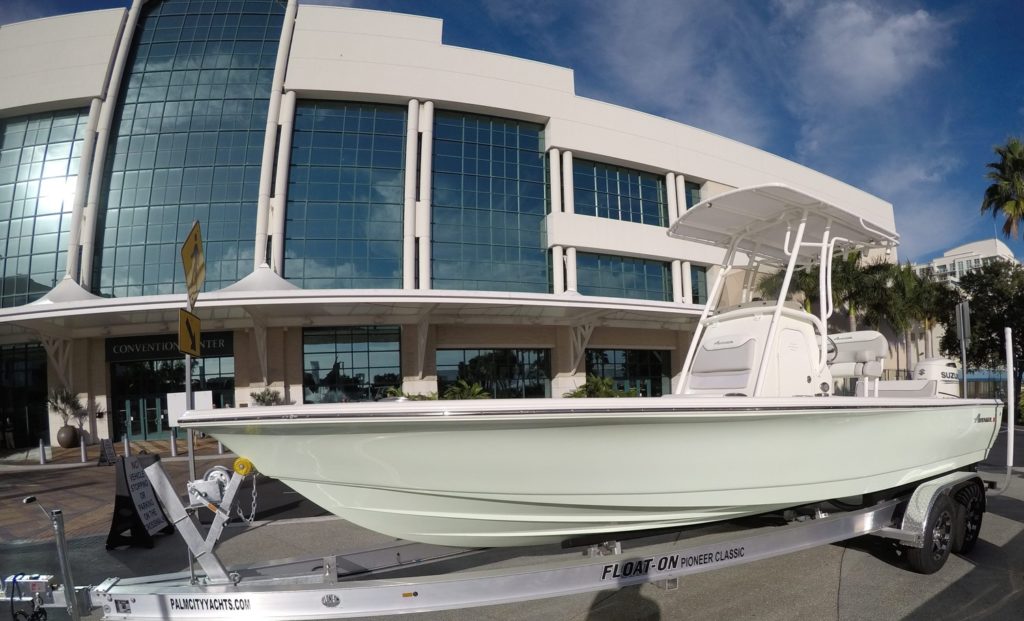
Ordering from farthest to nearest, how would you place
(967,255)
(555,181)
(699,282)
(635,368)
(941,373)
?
(967,255)
(699,282)
(635,368)
(555,181)
(941,373)

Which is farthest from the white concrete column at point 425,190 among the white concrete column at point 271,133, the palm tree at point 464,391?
the white concrete column at point 271,133

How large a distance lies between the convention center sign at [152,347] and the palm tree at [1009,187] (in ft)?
96.0

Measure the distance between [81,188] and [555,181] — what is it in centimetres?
1699

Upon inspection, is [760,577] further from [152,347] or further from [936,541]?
[152,347]

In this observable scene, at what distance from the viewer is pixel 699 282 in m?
23.7

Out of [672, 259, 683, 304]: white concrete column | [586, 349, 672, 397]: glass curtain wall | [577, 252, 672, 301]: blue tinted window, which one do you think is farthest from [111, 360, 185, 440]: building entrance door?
[672, 259, 683, 304]: white concrete column

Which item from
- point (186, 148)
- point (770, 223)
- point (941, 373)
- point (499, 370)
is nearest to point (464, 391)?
point (499, 370)

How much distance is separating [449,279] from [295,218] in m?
5.72

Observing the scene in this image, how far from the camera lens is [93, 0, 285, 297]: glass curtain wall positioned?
1888cm

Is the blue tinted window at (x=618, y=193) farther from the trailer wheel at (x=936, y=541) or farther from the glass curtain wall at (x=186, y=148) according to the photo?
the trailer wheel at (x=936, y=541)

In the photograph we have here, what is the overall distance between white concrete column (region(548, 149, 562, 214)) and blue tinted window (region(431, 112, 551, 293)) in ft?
1.67

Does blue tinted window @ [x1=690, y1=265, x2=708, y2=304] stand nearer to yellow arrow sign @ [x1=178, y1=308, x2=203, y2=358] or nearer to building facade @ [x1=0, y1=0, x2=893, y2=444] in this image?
building facade @ [x1=0, y1=0, x2=893, y2=444]

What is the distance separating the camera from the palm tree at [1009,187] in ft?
66.8

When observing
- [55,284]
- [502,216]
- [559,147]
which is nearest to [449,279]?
[502,216]
